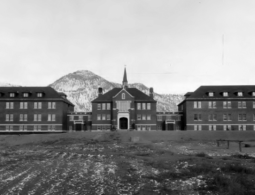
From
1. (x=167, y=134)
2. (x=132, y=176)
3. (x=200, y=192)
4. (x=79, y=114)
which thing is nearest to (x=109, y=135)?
(x=167, y=134)

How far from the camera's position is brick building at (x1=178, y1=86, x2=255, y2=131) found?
235ft

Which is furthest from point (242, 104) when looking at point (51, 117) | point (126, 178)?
point (126, 178)

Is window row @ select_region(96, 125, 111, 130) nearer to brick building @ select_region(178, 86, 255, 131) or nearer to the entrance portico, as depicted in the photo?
the entrance portico

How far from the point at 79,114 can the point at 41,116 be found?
386 inches

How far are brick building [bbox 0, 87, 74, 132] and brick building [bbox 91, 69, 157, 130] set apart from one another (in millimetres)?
9444

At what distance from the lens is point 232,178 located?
1344cm

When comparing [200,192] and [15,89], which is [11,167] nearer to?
[200,192]

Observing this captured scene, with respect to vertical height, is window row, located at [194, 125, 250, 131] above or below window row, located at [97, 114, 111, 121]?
below

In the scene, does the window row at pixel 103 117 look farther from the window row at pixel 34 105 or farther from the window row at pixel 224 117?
the window row at pixel 224 117

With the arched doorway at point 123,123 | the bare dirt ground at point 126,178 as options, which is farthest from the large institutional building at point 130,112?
the bare dirt ground at point 126,178

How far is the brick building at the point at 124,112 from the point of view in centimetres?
7169

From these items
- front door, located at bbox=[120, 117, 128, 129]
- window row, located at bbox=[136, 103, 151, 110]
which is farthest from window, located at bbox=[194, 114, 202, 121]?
front door, located at bbox=[120, 117, 128, 129]

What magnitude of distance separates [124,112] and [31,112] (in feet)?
79.2

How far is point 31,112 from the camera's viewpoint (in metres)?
74.4
